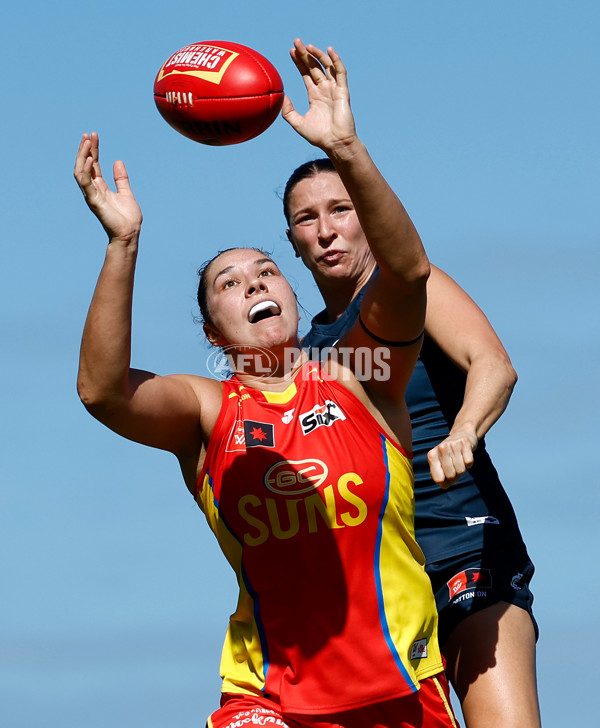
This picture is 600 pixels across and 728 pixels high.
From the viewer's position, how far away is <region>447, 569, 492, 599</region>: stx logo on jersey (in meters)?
6.84

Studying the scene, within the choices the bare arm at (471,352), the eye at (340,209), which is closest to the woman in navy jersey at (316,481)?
the bare arm at (471,352)

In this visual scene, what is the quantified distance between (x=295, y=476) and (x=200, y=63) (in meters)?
2.12

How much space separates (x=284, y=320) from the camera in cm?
639

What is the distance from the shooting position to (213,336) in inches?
269

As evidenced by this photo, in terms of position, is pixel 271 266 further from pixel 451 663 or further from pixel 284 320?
pixel 451 663

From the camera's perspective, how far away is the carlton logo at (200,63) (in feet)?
20.9

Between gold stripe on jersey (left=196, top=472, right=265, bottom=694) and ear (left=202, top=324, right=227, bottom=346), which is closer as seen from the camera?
gold stripe on jersey (left=196, top=472, right=265, bottom=694)

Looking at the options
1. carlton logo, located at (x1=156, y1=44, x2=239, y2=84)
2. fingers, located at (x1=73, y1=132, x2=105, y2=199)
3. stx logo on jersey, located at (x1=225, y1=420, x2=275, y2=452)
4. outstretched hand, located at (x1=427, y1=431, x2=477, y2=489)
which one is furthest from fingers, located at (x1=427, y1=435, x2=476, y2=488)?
carlton logo, located at (x1=156, y1=44, x2=239, y2=84)

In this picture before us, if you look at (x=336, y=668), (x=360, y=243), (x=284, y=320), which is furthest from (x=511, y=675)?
(x=360, y=243)

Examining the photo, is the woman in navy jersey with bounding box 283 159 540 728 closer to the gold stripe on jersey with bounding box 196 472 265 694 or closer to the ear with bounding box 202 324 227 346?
the ear with bounding box 202 324 227 346

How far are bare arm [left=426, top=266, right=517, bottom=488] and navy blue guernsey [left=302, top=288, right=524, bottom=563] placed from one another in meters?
0.16

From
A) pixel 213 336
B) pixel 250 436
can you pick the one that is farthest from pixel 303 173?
pixel 250 436

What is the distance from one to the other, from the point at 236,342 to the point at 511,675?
7.18 feet

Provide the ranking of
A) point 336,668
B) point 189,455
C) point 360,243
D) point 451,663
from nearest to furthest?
→ point 336,668 → point 189,455 → point 451,663 → point 360,243
